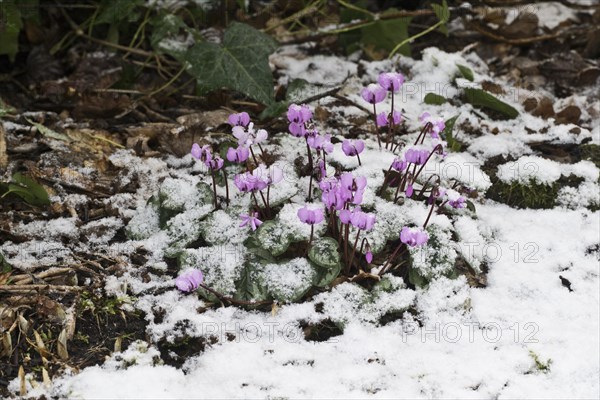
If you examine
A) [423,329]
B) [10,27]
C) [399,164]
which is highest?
[10,27]

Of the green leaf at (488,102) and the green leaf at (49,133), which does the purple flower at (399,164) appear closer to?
the green leaf at (488,102)

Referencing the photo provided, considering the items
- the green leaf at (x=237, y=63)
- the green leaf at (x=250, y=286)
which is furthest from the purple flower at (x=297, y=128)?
the green leaf at (x=237, y=63)

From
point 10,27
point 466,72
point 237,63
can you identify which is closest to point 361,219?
point 237,63

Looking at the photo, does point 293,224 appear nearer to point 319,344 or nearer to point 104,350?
point 319,344

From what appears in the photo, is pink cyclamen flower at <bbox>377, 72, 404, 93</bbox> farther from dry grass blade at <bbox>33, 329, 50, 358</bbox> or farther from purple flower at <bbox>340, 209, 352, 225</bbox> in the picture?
dry grass blade at <bbox>33, 329, 50, 358</bbox>

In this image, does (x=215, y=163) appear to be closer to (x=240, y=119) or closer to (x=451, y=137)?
(x=240, y=119)

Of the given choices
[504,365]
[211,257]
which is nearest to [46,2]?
[211,257]
